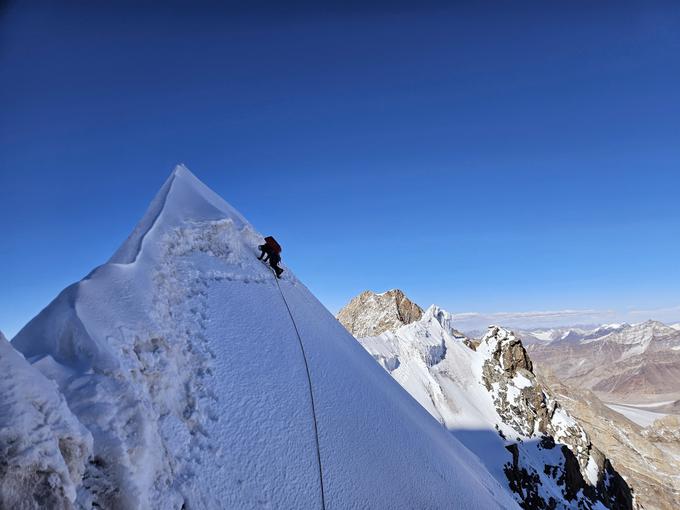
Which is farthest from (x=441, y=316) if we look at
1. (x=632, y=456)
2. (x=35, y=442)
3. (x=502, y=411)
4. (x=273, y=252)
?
(x=632, y=456)

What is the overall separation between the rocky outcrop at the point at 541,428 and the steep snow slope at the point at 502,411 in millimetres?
94

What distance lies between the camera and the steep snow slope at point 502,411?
32.6m

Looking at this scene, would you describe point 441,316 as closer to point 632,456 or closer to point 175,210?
point 175,210

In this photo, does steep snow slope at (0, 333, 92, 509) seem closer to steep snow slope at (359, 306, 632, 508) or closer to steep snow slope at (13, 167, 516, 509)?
steep snow slope at (13, 167, 516, 509)

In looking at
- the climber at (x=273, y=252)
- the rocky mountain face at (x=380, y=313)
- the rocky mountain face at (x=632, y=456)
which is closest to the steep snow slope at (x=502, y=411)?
the rocky mountain face at (x=380, y=313)

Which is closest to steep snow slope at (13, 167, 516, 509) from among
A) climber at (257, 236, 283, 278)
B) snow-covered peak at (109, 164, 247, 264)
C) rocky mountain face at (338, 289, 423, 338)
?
snow-covered peak at (109, 164, 247, 264)

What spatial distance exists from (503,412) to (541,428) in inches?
156

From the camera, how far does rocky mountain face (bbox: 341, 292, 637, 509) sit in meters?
32.4

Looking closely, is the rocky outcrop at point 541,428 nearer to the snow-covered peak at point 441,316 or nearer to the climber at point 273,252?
the snow-covered peak at point 441,316

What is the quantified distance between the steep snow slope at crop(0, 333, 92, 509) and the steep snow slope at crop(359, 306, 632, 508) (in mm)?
31862

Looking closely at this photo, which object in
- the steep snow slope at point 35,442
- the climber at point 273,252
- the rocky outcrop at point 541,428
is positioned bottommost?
the rocky outcrop at point 541,428

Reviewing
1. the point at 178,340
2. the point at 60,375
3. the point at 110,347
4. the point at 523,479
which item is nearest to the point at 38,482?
the point at 60,375

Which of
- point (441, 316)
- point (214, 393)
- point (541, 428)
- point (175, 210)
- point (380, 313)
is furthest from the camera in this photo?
point (380, 313)

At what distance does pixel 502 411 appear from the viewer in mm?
39312
